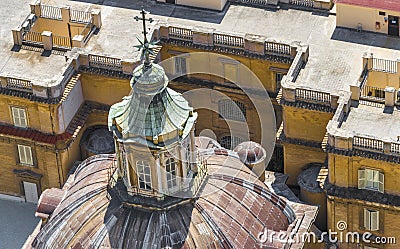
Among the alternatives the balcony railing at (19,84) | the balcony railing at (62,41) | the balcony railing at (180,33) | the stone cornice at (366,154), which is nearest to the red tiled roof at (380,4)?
the balcony railing at (180,33)

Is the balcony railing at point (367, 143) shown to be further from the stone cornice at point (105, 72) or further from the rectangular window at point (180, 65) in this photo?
the stone cornice at point (105, 72)

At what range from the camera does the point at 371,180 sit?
123m

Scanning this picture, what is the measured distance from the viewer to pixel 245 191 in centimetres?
11500

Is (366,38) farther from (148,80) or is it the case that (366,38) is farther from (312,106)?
(148,80)

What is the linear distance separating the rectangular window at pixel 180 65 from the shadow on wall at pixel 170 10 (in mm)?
4624

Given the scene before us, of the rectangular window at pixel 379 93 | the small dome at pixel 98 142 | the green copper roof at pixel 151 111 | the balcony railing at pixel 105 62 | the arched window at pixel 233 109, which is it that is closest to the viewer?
the green copper roof at pixel 151 111

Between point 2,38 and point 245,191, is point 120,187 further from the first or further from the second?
point 2,38

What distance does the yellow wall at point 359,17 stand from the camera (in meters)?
132

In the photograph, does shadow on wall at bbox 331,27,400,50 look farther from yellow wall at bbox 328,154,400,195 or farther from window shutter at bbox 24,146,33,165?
window shutter at bbox 24,146,33,165

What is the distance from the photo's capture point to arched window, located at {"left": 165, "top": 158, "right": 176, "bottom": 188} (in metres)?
107

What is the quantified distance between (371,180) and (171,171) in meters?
21.1

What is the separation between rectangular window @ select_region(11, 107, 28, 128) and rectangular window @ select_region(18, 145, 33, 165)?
202cm

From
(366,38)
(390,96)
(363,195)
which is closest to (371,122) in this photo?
(390,96)

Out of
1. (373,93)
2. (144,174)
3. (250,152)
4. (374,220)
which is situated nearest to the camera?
(144,174)
